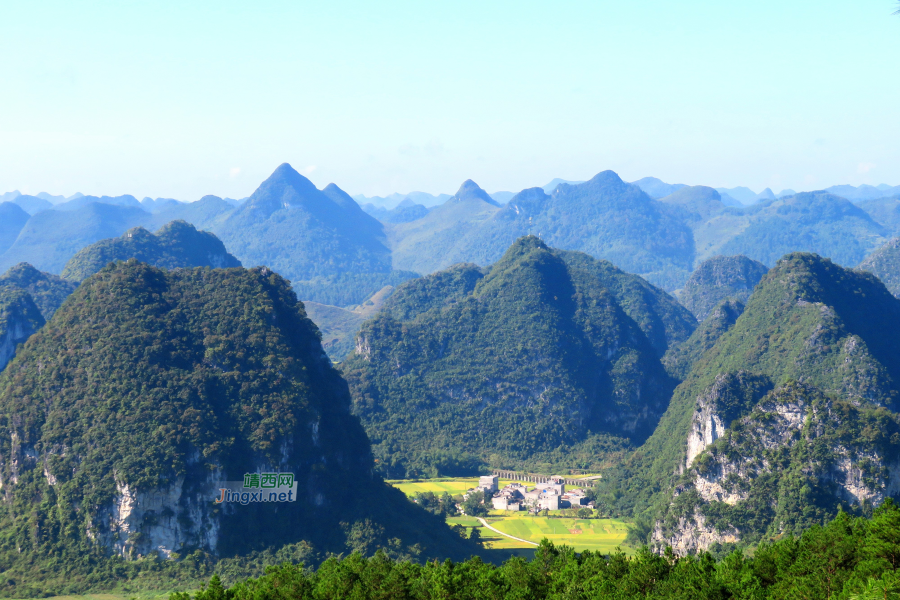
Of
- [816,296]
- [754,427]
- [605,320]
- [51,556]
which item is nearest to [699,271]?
[605,320]

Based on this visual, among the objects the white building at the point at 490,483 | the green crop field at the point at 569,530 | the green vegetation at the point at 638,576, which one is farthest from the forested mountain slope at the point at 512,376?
the green vegetation at the point at 638,576

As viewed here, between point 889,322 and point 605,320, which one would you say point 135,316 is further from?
point 889,322

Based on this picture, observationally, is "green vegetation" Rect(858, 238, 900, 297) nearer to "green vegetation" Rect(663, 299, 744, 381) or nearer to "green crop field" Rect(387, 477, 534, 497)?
"green vegetation" Rect(663, 299, 744, 381)

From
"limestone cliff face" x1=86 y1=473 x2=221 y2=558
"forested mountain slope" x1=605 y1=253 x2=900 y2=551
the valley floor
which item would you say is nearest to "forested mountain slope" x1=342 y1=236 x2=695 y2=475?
"forested mountain slope" x1=605 y1=253 x2=900 y2=551

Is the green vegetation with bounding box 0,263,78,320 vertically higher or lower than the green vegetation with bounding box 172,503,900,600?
higher

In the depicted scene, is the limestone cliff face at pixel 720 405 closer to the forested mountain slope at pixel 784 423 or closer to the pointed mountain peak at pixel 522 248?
the forested mountain slope at pixel 784 423
